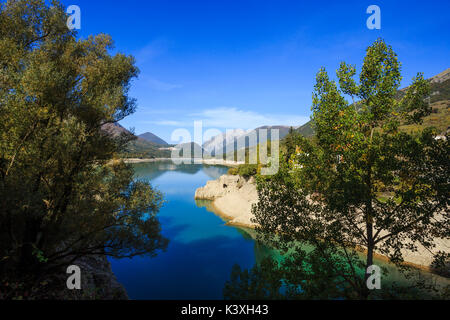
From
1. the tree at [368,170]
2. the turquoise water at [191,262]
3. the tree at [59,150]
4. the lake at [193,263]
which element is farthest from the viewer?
the turquoise water at [191,262]

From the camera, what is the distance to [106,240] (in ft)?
44.0

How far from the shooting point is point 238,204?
47219 millimetres

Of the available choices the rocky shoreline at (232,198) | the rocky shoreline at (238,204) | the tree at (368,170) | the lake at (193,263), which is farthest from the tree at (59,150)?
the rocky shoreline at (232,198)

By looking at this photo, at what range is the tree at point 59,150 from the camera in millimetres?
9797

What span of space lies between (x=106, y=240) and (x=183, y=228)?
27197 millimetres

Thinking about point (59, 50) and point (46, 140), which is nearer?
point (46, 140)

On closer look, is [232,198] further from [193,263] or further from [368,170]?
[368,170]

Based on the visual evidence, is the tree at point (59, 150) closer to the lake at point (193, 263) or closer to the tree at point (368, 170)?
the lake at point (193, 263)

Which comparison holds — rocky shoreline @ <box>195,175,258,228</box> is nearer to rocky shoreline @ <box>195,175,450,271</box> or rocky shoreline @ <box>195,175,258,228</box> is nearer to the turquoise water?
rocky shoreline @ <box>195,175,450,271</box>

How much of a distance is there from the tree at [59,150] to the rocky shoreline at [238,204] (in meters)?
11.7

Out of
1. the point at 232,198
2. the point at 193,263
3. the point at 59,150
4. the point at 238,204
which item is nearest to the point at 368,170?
the point at 59,150

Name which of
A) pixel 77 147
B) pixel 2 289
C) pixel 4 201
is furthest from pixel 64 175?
pixel 2 289

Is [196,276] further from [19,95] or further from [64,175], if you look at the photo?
[19,95]

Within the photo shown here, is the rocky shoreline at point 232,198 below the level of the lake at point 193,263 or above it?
above
